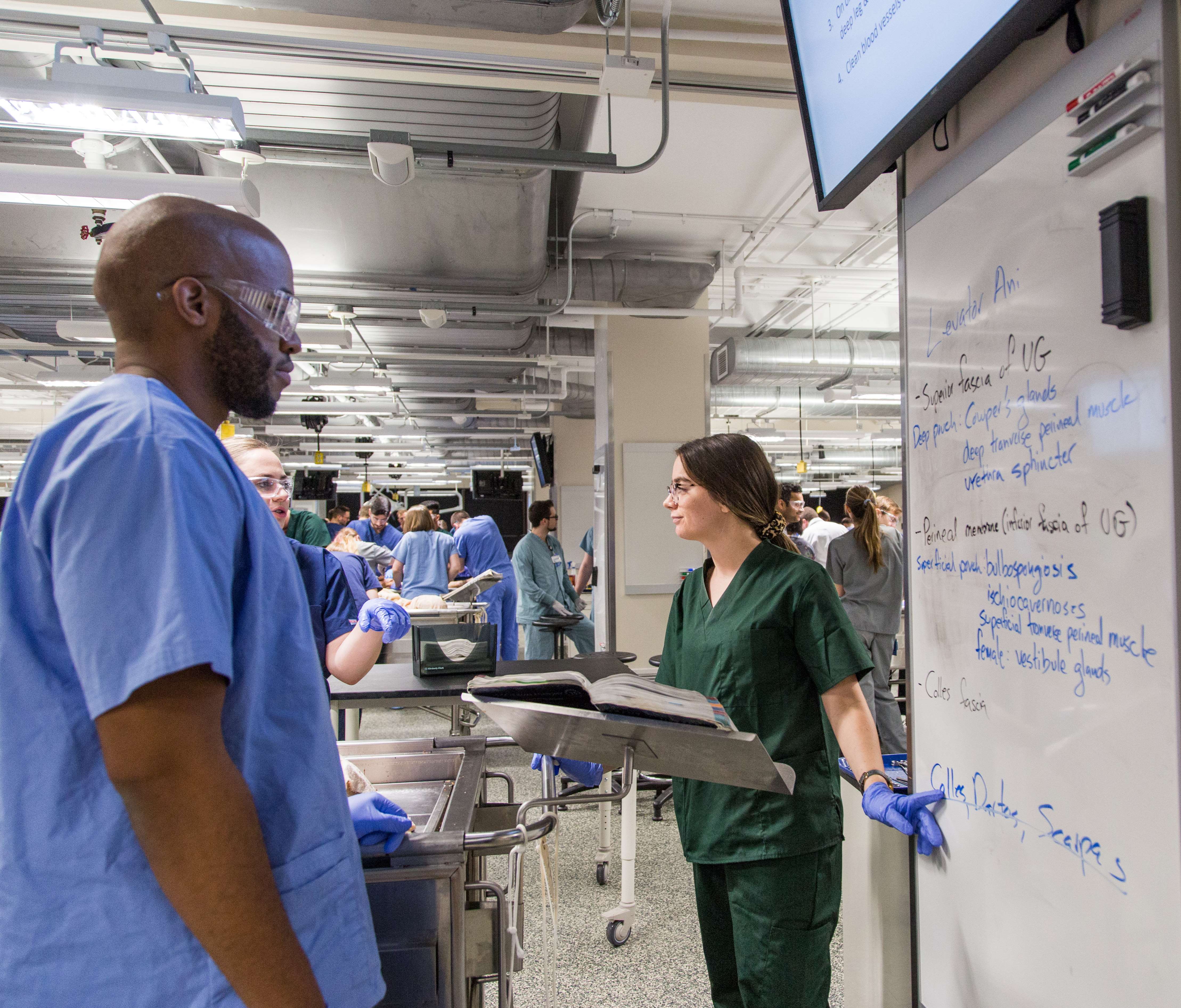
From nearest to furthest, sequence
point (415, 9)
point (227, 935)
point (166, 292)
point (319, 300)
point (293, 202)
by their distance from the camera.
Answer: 1. point (227, 935)
2. point (166, 292)
3. point (415, 9)
4. point (293, 202)
5. point (319, 300)

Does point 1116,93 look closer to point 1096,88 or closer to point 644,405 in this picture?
point 1096,88

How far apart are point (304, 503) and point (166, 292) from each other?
→ 68.7 ft

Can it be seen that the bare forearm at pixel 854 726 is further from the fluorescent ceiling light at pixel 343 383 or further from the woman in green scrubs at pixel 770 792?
the fluorescent ceiling light at pixel 343 383

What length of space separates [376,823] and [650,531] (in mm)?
4534

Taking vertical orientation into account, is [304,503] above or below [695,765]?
above

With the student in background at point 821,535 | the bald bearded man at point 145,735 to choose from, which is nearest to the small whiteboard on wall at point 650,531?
the student in background at point 821,535

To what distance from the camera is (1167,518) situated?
33.5 inches

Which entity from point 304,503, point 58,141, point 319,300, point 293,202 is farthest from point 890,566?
point 304,503

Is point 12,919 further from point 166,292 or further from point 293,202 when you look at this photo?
point 293,202

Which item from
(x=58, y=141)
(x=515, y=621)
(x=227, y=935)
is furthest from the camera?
(x=515, y=621)

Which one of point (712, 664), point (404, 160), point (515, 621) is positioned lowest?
point (515, 621)

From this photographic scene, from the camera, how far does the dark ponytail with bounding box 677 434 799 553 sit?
5.64 feet

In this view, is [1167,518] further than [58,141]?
No

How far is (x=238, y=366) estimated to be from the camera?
0.83m
